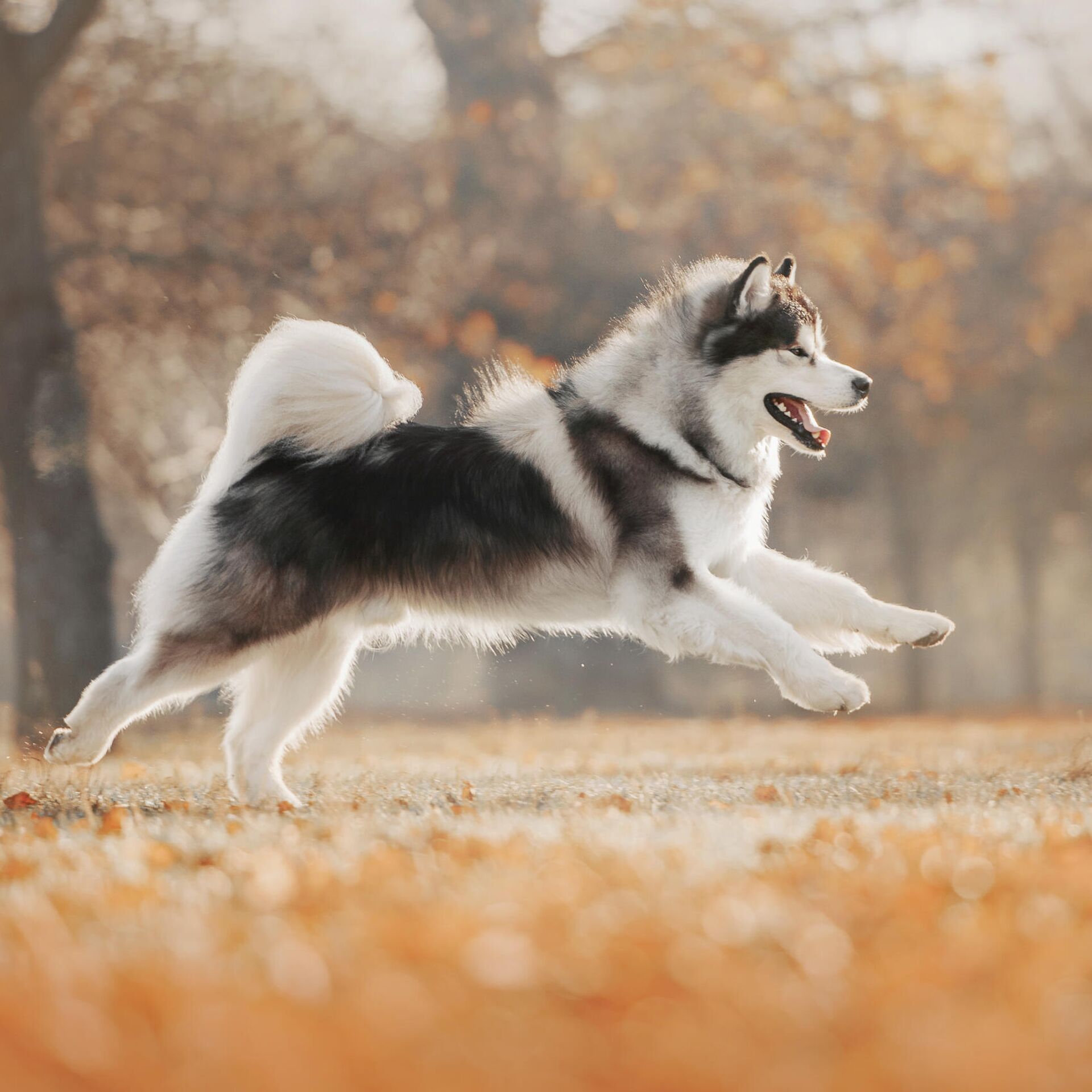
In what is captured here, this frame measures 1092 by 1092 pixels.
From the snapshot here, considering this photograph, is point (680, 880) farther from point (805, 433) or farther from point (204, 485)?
point (204, 485)

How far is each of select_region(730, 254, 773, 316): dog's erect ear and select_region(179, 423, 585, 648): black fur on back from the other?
109 centimetres

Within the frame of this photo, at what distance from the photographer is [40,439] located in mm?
9734

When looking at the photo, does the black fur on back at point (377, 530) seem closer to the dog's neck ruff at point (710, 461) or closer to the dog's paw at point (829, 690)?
the dog's neck ruff at point (710, 461)

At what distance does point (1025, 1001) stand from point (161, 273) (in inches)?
372

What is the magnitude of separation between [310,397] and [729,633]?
6.22 feet

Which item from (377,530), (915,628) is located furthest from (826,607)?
(377,530)

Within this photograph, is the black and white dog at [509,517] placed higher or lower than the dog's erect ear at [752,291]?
lower

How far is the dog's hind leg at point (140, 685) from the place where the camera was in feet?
15.3

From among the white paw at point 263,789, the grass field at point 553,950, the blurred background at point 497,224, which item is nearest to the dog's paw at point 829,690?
the grass field at point 553,950

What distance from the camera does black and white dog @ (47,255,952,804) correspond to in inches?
188

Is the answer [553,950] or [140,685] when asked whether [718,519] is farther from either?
[553,950]

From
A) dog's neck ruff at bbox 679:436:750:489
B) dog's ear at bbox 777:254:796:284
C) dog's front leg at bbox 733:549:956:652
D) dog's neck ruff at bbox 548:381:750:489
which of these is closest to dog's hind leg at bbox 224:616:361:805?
dog's neck ruff at bbox 548:381:750:489

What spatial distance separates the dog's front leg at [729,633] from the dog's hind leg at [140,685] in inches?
62.4

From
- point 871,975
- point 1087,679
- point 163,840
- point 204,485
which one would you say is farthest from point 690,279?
point 1087,679
